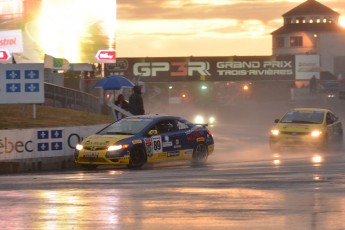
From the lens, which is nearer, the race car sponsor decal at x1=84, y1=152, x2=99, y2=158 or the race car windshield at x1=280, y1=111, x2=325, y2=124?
the race car sponsor decal at x1=84, y1=152, x2=99, y2=158

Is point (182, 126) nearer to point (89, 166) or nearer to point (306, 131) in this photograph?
point (89, 166)

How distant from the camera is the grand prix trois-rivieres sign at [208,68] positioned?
319 ft

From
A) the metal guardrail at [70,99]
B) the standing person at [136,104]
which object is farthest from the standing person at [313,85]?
the standing person at [136,104]

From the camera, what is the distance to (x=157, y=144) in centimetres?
2416

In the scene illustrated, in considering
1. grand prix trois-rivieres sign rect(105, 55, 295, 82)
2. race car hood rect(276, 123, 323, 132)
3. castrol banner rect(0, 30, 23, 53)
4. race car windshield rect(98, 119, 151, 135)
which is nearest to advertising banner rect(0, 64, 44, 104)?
race car windshield rect(98, 119, 151, 135)

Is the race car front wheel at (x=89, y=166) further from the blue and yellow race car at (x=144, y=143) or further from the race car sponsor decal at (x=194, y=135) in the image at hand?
the race car sponsor decal at (x=194, y=135)

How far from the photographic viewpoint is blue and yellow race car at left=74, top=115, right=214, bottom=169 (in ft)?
76.0

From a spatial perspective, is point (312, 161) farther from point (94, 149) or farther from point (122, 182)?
point (122, 182)

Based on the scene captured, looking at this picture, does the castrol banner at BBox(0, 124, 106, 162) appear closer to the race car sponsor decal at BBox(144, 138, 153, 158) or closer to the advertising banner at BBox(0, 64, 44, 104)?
the race car sponsor decal at BBox(144, 138, 153, 158)

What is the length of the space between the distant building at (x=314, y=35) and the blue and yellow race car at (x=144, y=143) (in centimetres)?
10755

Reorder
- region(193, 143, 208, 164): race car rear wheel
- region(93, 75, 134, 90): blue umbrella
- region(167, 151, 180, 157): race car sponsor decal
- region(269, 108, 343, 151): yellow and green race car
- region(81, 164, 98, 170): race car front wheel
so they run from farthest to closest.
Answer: region(93, 75, 134, 90): blue umbrella → region(269, 108, 343, 151): yellow and green race car → region(193, 143, 208, 164): race car rear wheel → region(167, 151, 180, 157): race car sponsor decal → region(81, 164, 98, 170): race car front wheel

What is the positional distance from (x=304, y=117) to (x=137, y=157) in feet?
31.7

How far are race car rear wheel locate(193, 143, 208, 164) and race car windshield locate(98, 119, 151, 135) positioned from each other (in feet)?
5.74

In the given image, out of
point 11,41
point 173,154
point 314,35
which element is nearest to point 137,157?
point 173,154
